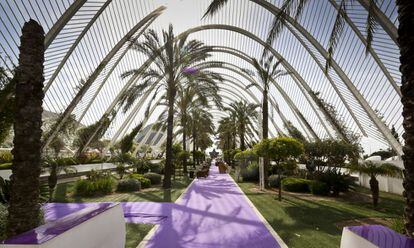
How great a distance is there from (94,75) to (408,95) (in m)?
19.4

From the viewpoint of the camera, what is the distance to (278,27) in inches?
432

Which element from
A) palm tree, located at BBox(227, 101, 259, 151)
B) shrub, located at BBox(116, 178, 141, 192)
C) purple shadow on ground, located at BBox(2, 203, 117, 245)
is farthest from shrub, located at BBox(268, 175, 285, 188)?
palm tree, located at BBox(227, 101, 259, 151)

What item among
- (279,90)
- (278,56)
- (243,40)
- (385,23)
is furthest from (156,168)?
(385,23)

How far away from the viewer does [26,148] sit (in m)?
5.89

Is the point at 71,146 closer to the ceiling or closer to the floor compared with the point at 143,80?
closer to the floor

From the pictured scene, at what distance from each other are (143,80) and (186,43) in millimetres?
3860

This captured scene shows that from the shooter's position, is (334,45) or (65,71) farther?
(65,71)

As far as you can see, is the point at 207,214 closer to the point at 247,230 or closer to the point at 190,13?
the point at 247,230

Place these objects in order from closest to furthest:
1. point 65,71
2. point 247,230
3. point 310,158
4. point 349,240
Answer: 1. point 349,240
2. point 247,230
3. point 65,71
4. point 310,158

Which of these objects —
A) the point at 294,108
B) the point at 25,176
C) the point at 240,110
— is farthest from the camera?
the point at 240,110

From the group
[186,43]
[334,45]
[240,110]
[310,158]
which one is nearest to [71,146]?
[240,110]

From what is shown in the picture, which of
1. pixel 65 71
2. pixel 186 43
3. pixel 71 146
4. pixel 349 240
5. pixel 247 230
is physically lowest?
pixel 247 230

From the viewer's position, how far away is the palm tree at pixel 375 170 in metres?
12.7

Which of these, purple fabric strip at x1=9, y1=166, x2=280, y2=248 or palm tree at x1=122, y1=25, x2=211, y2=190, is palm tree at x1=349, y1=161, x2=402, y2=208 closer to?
purple fabric strip at x1=9, y1=166, x2=280, y2=248
